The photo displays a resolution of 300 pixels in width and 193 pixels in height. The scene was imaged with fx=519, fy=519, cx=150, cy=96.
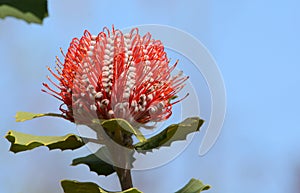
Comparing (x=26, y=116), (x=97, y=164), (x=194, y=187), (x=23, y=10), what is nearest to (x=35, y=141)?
(x=26, y=116)

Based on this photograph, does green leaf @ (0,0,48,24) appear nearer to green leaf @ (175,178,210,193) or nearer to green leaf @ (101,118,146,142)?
green leaf @ (101,118,146,142)

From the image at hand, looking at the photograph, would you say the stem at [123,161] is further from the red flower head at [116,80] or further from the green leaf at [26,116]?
the green leaf at [26,116]

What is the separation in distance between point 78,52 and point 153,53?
19 cm

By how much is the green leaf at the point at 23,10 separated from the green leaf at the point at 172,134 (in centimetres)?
65

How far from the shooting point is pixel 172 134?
4.02ft

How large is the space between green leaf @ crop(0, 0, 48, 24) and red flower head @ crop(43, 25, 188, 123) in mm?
629

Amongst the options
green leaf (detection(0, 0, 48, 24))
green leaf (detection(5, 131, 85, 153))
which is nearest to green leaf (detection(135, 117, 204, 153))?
green leaf (detection(5, 131, 85, 153))

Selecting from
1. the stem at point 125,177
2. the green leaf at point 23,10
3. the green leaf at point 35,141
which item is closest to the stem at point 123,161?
the stem at point 125,177

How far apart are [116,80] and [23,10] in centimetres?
66

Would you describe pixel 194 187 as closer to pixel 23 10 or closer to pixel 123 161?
pixel 123 161

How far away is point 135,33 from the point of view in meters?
1.34

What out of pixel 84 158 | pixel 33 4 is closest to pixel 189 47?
pixel 84 158

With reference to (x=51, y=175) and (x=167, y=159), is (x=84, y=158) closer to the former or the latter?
(x=167, y=159)

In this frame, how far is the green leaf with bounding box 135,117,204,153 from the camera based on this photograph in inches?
47.6
